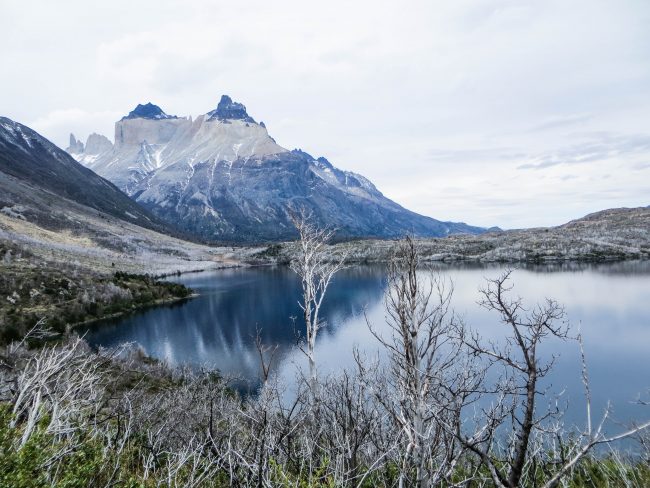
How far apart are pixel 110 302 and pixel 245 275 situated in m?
60.5

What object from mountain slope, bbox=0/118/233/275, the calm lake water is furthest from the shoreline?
mountain slope, bbox=0/118/233/275

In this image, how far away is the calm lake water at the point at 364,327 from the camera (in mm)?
33656

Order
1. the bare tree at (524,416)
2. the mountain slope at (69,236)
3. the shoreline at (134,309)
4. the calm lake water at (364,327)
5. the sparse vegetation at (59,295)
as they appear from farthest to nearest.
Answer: the mountain slope at (69,236) → the shoreline at (134,309) → the sparse vegetation at (59,295) → the calm lake water at (364,327) → the bare tree at (524,416)

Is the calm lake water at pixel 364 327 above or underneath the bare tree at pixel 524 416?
underneath

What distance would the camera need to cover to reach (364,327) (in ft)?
182

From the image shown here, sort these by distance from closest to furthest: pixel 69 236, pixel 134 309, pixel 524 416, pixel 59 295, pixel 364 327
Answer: pixel 524 416 < pixel 364 327 < pixel 59 295 < pixel 134 309 < pixel 69 236

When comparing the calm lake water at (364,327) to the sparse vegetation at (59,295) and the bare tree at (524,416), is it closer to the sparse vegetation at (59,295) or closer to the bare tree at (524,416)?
the sparse vegetation at (59,295)

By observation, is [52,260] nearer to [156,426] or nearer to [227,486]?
[156,426]

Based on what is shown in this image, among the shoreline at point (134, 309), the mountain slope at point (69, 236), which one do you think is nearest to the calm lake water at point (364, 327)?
Result: the shoreline at point (134, 309)

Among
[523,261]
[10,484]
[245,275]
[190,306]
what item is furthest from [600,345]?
[245,275]

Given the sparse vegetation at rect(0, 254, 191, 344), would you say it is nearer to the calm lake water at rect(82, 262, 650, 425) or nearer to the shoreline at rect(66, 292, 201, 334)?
the shoreline at rect(66, 292, 201, 334)

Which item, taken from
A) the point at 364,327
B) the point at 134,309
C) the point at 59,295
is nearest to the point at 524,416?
the point at 364,327

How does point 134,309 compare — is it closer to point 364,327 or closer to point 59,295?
point 59,295

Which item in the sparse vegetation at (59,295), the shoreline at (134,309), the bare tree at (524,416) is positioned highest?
the bare tree at (524,416)
